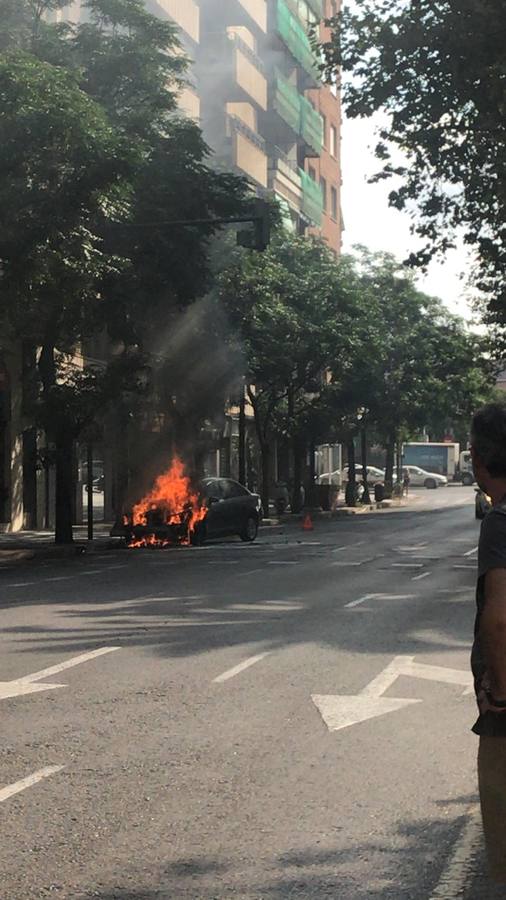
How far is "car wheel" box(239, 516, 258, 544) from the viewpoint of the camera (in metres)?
28.2

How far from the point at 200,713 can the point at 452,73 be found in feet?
45.4

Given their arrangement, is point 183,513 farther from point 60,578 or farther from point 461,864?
point 461,864

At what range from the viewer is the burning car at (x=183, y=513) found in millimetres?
25797

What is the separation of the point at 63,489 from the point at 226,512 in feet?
12.4

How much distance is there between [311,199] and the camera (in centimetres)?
6253

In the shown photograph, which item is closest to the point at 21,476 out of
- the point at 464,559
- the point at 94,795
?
the point at 464,559

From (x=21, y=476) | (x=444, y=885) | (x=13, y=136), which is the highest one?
(x=13, y=136)

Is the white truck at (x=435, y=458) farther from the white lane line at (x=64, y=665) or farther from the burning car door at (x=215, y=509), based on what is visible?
the white lane line at (x=64, y=665)

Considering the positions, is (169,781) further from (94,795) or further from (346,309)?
(346,309)

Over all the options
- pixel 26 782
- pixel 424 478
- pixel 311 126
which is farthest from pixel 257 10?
pixel 26 782

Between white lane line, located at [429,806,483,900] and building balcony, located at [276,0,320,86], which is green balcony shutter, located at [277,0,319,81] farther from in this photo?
white lane line, located at [429,806,483,900]

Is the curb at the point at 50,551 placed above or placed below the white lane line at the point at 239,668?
above

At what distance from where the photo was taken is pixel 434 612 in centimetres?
1356

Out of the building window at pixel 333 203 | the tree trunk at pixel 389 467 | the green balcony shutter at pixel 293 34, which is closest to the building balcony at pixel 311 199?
the green balcony shutter at pixel 293 34
